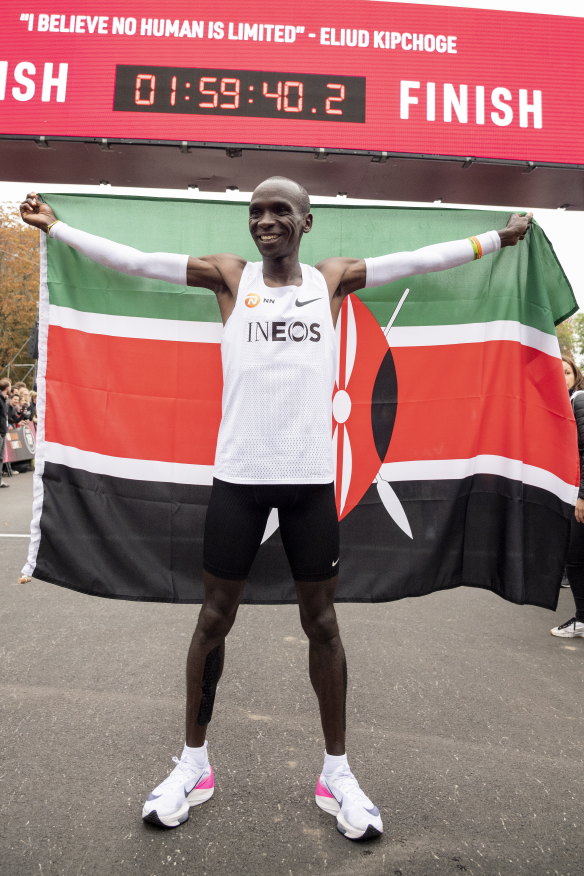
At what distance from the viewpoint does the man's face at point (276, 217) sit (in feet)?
7.64

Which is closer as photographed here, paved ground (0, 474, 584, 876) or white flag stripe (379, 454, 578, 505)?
paved ground (0, 474, 584, 876)

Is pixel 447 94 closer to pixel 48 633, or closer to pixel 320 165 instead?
pixel 320 165

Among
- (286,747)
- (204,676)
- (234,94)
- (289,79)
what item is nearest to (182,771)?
(204,676)

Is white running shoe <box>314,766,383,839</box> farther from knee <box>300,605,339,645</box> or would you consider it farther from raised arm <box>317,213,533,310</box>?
raised arm <box>317,213,533,310</box>

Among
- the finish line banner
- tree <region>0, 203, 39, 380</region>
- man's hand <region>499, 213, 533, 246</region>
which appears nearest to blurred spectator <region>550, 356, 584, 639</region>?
man's hand <region>499, 213, 533, 246</region>

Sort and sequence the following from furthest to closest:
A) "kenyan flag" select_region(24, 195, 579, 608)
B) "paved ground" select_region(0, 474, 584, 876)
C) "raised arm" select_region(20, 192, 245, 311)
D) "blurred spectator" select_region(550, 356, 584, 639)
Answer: "blurred spectator" select_region(550, 356, 584, 639)
"kenyan flag" select_region(24, 195, 579, 608)
"raised arm" select_region(20, 192, 245, 311)
"paved ground" select_region(0, 474, 584, 876)

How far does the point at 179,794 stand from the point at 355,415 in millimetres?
1927

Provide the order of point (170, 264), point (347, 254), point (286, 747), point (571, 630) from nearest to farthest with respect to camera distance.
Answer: point (170, 264) → point (286, 747) → point (347, 254) → point (571, 630)

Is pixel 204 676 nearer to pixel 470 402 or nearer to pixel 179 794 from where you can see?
pixel 179 794

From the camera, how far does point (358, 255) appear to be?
10.7ft

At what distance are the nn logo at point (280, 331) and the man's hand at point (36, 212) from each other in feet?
3.92

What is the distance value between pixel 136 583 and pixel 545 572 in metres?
2.09

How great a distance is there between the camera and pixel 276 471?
2264 millimetres

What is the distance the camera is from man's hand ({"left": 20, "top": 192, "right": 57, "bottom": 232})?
2752 millimetres
